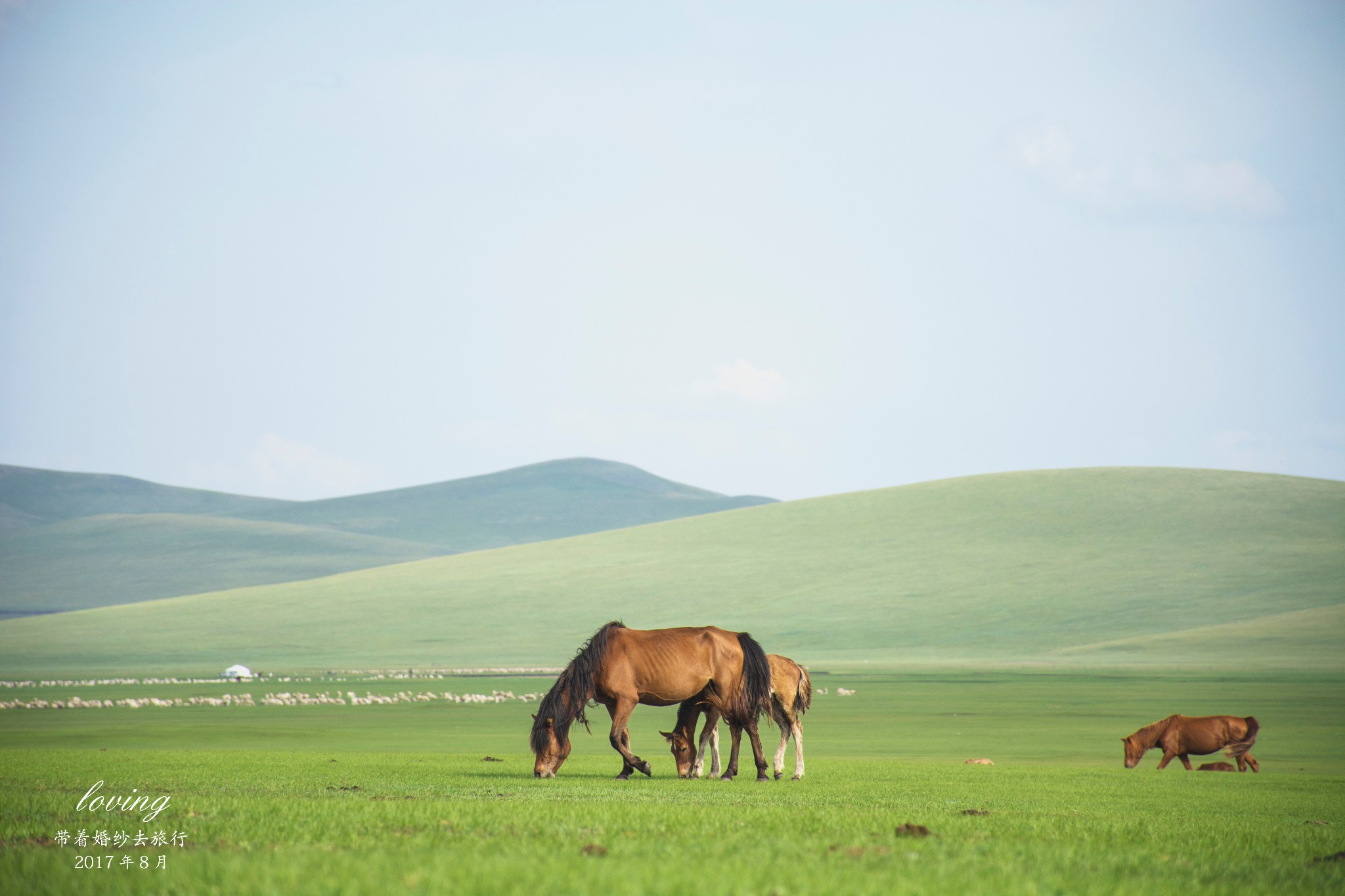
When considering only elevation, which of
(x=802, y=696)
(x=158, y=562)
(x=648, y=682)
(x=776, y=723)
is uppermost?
(x=158, y=562)

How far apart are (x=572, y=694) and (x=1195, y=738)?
11.1m

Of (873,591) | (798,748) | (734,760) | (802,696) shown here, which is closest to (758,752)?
(734,760)

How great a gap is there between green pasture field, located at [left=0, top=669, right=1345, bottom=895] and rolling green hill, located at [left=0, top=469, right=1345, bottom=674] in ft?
123

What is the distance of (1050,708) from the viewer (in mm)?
37531

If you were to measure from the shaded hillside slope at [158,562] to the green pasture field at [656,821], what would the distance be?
14576 cm

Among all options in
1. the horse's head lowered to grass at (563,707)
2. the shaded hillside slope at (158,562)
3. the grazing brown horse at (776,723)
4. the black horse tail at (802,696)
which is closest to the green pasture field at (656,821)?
the horse's head lowered to grass at (563,707)

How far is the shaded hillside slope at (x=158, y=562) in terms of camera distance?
16088 centimetres

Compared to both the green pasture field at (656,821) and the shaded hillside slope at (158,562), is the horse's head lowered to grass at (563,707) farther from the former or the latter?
the shaded hillside slope at (158,562)

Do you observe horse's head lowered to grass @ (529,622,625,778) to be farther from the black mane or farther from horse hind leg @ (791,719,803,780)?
horse hind leg @ (791,719,803,780)

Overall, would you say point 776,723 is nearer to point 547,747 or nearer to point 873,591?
point 547,747

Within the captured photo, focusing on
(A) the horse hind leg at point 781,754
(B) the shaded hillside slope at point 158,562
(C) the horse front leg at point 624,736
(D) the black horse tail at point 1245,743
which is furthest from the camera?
(B) the shaded hillside slope at point 158,562

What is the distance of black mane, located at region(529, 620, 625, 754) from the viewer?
14039 millimetres

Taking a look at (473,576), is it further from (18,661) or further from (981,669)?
(981,669)

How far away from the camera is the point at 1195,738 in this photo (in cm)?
1959
